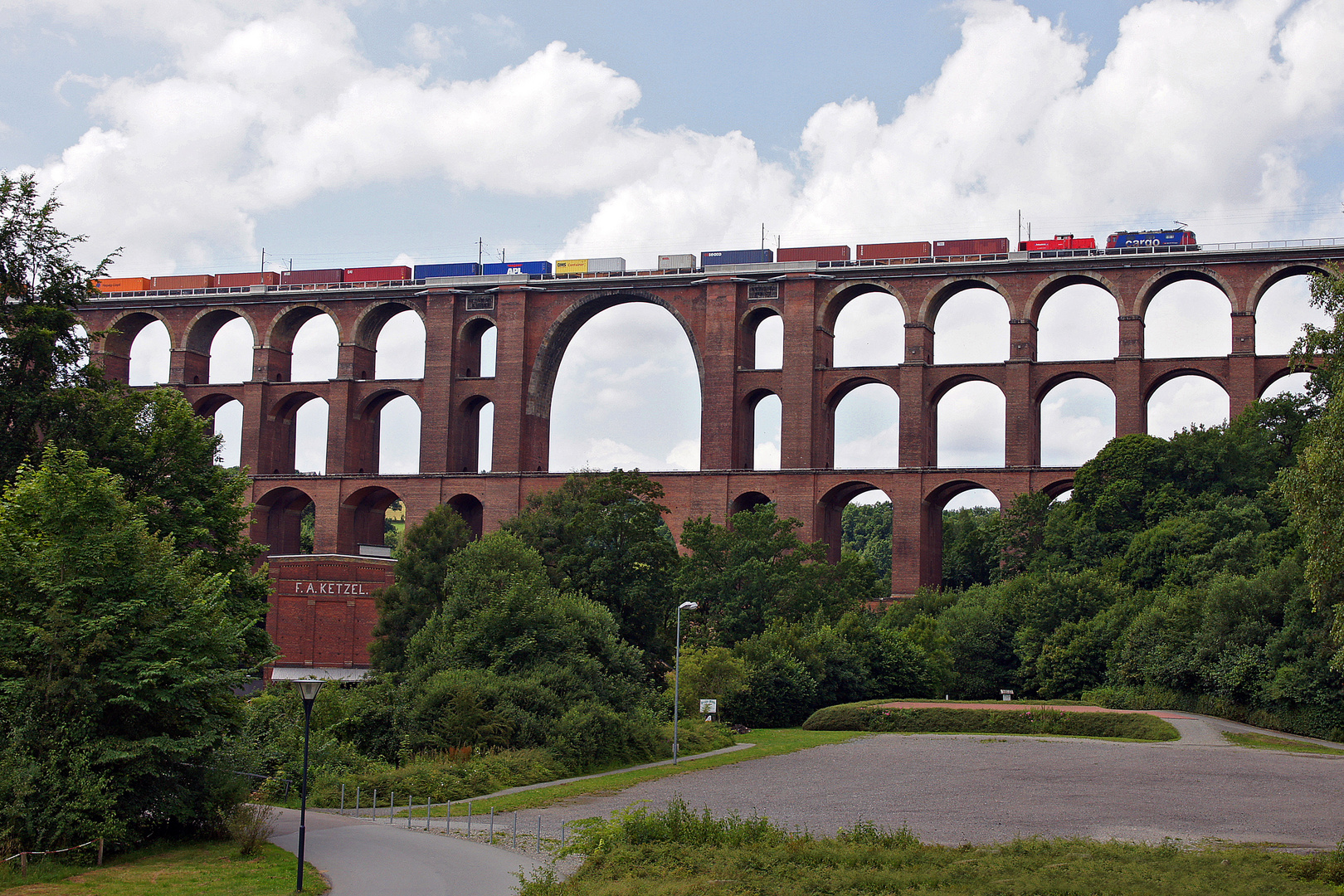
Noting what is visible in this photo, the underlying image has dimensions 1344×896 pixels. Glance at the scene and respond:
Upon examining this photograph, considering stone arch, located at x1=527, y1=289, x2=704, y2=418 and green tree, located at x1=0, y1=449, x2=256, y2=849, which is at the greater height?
stone arch, located at x1=527, y1=289, x2=704, y2=418

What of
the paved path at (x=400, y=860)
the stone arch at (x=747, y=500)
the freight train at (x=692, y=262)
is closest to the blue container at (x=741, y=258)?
the freight train at (x=692, y=262)

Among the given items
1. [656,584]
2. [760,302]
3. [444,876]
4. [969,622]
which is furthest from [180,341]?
[444,876]

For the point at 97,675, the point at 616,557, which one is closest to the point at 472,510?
the point at 616,557

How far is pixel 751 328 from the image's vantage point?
238 ft

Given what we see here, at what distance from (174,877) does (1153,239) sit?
191 ft

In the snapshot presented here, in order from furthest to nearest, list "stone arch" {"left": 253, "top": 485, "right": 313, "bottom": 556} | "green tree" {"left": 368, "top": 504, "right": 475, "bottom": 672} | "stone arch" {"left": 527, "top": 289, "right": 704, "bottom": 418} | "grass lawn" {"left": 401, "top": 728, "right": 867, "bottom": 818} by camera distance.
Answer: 1. "stone arch" {"left": 253, "top": 485, "right": 313, "bottom": 556}
2. "stone arch" {"left": 527, "top": 289, "right": 704, "bottom": 418}
3. "green tree" {"left": 368, "top": 504, "right": 475, "bottom": 672}
4. "grass lawn" {"left": 401, "top": 728, "right": 867, "bottom": 818}

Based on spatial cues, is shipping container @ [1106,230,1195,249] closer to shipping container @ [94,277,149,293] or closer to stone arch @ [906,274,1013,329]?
stone arch @ [906,274,1013,329]

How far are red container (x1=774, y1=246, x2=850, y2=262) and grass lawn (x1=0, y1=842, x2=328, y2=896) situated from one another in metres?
53.6

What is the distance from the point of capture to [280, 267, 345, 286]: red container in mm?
77438

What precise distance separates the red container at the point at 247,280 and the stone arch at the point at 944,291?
1477 inches

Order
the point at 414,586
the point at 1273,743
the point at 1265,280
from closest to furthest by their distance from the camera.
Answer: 1. the point at 1273,743
2. the point at 414,586
3. the point at 1265,280

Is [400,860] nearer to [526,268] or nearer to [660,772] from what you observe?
[660,772]

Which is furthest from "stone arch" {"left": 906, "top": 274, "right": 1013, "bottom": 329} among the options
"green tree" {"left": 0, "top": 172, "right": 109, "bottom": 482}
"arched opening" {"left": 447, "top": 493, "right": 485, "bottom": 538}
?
"green tree" {"left": 0, "top": 172, "right": 109, "bottom": 482}

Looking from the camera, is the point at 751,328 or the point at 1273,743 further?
the point at 751,328
